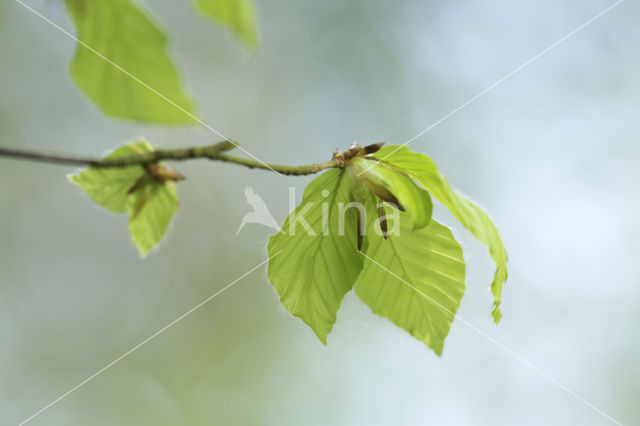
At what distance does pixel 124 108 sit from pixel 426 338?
1.15 ft

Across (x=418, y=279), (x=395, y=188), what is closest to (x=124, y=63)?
(x=395, y=188)

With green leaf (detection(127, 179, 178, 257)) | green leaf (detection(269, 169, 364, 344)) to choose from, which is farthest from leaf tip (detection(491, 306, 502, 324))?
green leaf (detection(127, 179, 178, 257))

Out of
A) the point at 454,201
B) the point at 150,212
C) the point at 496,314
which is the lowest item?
the point at 496,314

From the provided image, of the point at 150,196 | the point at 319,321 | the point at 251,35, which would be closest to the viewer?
the point at 251,35

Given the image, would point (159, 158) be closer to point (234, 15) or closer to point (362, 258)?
point (234, 15)

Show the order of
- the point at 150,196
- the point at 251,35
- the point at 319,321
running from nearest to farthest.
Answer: the point at 251,35, the point at 150,196, the point at 319,321

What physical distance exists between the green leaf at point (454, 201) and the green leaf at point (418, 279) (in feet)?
0.18

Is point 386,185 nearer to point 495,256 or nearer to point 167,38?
point 495,256

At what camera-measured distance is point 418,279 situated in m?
0.53

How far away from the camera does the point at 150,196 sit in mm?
405

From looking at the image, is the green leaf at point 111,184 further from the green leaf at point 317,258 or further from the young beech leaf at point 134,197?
the green leaf at point 317,258

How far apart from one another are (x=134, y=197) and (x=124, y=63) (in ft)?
0.47

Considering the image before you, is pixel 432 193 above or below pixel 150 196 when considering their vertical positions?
below

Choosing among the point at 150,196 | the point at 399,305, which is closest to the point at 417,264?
the point at 399,305
